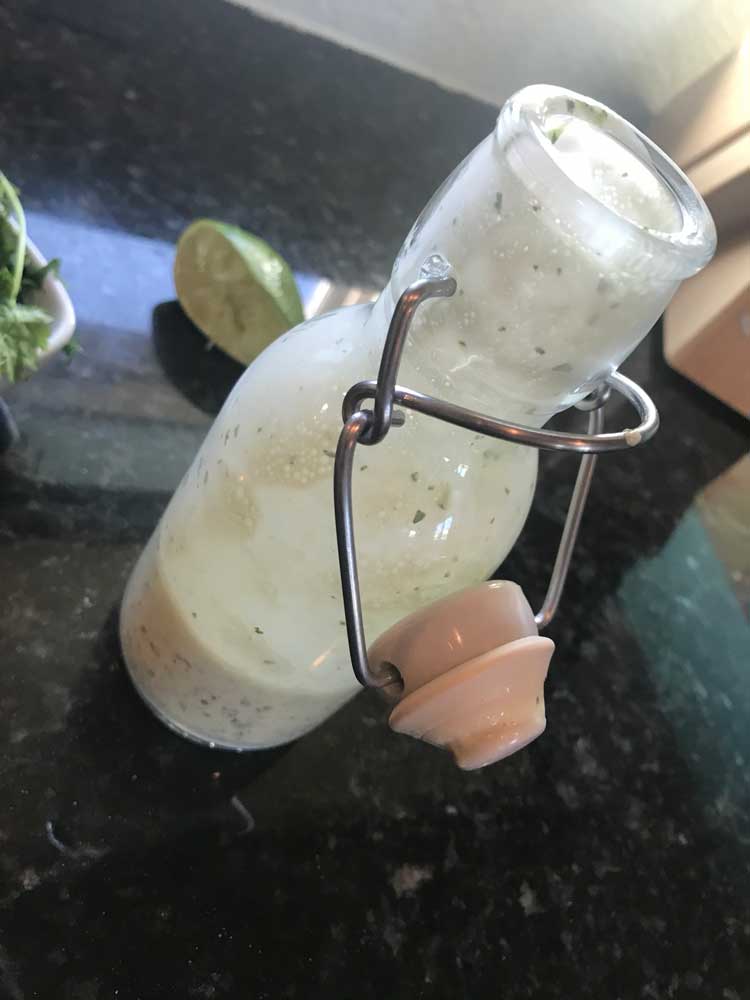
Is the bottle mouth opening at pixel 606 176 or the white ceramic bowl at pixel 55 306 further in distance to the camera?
the white ceramic bowl at pixel 55 306

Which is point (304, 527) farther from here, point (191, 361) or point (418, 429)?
point (191, 361)

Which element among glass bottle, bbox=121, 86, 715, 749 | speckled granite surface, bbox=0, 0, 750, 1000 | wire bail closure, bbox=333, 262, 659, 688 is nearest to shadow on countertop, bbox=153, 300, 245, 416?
speckled granite surface, bbox=0, 0, 750, 1000

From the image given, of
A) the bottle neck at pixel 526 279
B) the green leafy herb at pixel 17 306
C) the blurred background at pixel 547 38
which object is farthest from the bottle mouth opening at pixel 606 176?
the blurred background at pixel 547 38

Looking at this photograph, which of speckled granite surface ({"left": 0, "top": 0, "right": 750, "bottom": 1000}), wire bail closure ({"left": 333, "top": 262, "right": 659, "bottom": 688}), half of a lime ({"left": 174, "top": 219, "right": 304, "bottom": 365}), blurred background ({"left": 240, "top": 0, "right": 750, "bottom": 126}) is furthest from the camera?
blurred background ({"left": 240, "top": 0, "right": 750, "bottom": 126})

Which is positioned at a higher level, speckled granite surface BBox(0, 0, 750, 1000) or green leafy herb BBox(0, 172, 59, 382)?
green leafy herb BBox(0, 172, 59, 382)

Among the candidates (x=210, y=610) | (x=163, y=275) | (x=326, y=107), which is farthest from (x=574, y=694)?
(x=326, y=107)

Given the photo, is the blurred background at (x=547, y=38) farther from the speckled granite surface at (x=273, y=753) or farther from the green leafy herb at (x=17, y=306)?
the green leafy herb at (x=17, y=306)

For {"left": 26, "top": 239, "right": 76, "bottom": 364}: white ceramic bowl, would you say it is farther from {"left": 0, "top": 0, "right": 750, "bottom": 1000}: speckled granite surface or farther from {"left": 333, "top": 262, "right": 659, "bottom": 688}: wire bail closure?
{"left": 333, "top": 262, "right": 659, "bottom": 688}: wire bail closure

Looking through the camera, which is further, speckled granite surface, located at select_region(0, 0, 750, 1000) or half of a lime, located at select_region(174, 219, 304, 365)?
half of a lime, located at select_region(174, 219, 304, 365)
